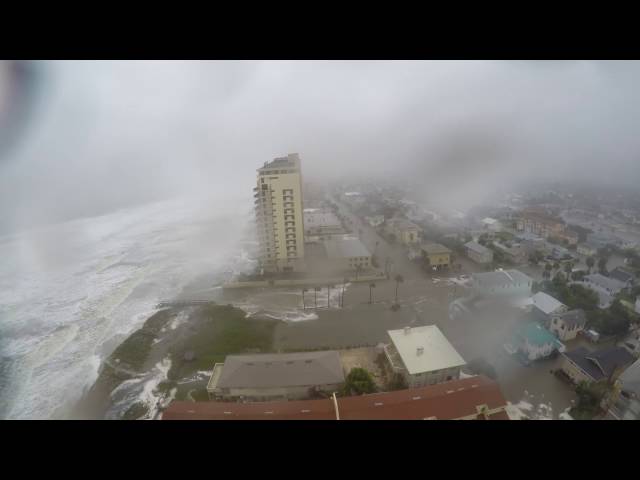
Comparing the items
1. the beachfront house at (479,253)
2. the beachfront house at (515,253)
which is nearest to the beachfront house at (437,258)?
the beachfront house at (479,253)

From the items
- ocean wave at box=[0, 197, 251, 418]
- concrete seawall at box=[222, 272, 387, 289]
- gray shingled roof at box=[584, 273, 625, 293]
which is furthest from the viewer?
concrete seawall at box=[222, 272, 387, 289]

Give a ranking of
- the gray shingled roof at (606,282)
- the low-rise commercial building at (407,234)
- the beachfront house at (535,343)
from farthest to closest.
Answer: the low-rise commercial building at (407,234) < the gray shingled roof at (606,282) < the beachfront house at (535,343)

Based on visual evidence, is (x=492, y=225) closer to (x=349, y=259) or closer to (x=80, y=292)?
(x=349, y=259)

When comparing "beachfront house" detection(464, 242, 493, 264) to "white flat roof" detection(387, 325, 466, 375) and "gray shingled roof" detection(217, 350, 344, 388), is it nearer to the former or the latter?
"white flat roof" detection(387, 325, 466, 375)

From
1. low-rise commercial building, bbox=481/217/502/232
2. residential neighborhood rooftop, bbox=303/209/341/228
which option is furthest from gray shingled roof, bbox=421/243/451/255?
residential neighborhood rooftop, bbox=303/209/341/228

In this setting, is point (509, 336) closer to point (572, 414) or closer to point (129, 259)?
point (572, 414)

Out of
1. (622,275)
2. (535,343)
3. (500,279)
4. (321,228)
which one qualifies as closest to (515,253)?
(622,275)

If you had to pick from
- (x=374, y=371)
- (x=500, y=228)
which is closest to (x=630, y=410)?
(x=374, y=371)

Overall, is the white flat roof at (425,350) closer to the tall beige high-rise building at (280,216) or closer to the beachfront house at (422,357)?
the beachfront house at (422,357)
